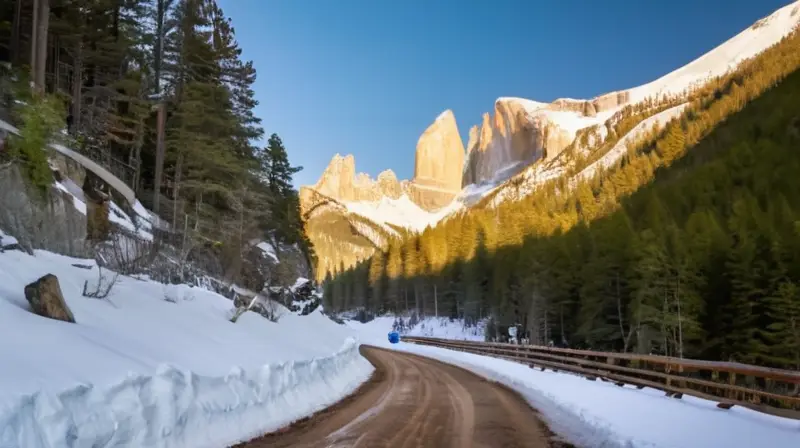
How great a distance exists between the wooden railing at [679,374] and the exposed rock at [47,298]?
33.5 ft

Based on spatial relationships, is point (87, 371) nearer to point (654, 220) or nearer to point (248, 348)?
point (248, 348)

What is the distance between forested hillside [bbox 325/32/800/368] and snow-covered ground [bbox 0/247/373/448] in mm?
33342

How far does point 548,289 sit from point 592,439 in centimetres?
4838

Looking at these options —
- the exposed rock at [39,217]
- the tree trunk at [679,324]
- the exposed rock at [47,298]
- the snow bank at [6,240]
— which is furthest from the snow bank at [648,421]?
the tree trunk at [679,324]

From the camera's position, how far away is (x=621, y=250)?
50625 mm

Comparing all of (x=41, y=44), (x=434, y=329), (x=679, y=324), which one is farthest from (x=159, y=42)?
(x=434, y=329)

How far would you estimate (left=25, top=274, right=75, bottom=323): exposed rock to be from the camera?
702 cm

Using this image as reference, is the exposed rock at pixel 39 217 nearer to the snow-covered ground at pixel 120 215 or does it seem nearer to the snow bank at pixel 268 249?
the snow-covered ground at pixel 120 215

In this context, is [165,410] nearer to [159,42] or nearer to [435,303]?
[159,42]

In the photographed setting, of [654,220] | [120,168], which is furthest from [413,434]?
[654,220]

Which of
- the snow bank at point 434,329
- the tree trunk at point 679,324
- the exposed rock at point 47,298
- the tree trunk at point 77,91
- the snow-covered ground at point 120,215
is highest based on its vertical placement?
the tree trunk at point 77,91

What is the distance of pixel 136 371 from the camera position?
627cm

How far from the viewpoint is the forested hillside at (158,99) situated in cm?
2444

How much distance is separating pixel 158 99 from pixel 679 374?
25962 millimetres
